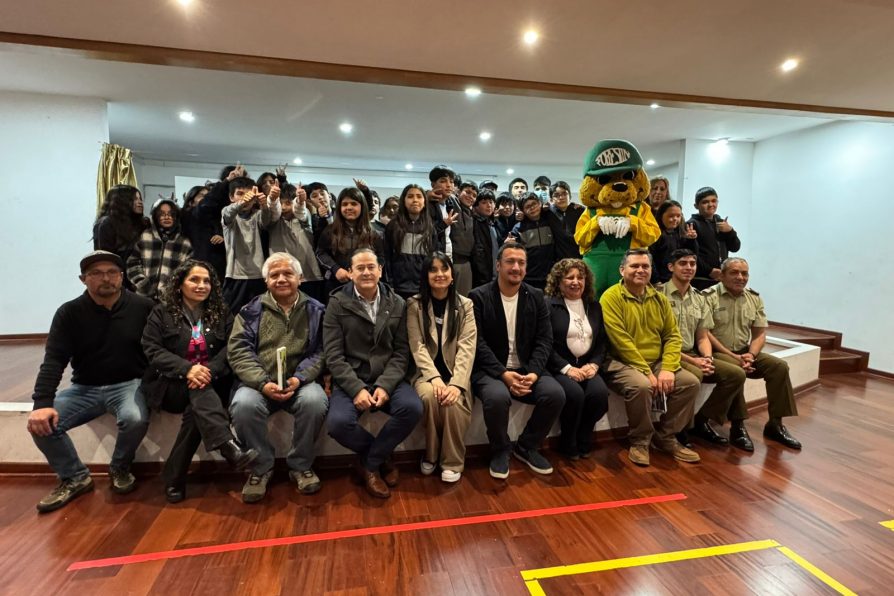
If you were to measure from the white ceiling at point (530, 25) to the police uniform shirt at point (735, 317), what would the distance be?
62.6 inches

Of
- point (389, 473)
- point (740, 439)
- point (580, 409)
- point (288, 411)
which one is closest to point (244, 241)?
point (288, 411)

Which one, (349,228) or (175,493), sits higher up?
(349,228)

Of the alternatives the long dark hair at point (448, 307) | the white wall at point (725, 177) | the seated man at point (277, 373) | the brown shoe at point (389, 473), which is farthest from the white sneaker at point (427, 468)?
the white wall at point (725, 177)

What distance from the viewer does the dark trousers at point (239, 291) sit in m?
2.92

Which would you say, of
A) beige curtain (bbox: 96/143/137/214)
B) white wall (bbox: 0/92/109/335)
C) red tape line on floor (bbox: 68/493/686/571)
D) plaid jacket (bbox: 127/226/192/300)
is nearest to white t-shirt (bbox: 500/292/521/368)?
red tape line on floor (bbox: 68/493/686/571)

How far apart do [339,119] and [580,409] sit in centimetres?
448

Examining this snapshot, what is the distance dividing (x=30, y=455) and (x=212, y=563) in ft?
4.81

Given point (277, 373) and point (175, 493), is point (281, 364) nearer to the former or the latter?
point (277, 373)

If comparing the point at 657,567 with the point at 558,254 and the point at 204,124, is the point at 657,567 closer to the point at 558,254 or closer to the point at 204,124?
the point at 558,254

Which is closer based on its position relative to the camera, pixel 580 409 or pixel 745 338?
pixel 580 409

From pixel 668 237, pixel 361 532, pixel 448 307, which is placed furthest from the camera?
pixel 668 237

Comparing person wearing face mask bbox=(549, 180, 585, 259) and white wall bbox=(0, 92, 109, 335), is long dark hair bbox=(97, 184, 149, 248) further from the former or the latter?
person wearing face mask bbox=(549, 180, 585, 259)

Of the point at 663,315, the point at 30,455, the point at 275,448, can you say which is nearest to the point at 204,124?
the point at 30,455

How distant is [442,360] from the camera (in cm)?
258
